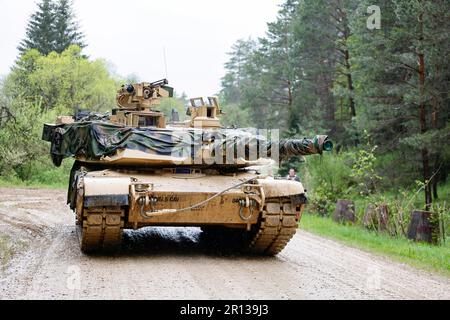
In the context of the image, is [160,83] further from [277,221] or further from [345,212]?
[345,212]

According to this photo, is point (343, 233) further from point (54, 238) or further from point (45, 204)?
point (45, 204)

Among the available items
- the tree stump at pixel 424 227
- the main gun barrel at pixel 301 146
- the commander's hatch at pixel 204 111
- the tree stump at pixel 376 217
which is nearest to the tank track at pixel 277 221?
the main gun barrel at pixel 301 146

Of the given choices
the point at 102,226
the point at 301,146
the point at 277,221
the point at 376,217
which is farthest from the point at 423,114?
the point at 102,226

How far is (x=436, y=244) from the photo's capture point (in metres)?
12.3

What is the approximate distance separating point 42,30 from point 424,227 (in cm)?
4182

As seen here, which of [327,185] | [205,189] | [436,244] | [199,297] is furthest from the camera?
[327,185]

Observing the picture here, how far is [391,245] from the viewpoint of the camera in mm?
11953

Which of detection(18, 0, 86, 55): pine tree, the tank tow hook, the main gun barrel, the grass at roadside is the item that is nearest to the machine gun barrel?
the main gun barrel

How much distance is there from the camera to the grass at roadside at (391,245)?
32.7ft

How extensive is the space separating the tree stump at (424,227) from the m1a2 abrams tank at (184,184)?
3.82 metres

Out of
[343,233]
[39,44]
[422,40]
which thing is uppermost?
[39,44]

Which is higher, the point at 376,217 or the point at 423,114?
the point at 423,114
